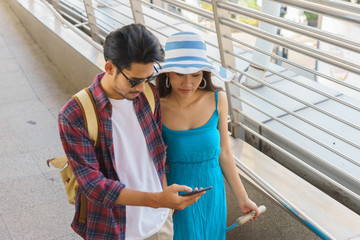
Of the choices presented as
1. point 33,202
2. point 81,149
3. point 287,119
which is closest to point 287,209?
point 287,119

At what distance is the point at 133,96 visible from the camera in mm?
1855

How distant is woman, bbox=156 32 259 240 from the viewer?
224 cm

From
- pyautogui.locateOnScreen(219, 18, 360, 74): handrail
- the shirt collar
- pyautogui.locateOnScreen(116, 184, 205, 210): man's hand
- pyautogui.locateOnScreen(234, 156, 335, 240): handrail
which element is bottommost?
pyautogui.locateOnScreen(234, 156, 335, 240): handrail

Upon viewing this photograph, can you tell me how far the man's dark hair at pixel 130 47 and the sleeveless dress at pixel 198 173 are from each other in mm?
599

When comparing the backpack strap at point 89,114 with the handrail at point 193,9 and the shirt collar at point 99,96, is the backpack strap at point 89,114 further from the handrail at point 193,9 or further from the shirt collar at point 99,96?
the handrail at point 193,9

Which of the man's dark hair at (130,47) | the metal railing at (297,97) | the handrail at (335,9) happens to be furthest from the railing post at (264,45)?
the man's dark hair at (130,47)

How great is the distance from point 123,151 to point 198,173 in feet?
1.84

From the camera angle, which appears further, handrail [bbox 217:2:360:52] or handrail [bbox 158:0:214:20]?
handrail [bbox 158:0:214:20]

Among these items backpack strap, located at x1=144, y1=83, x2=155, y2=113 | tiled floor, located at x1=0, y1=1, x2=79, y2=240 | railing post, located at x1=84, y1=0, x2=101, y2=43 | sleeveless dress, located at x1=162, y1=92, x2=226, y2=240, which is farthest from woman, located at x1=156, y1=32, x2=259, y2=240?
railing post, located at x1=84, y1=0, x2=101, y2=43

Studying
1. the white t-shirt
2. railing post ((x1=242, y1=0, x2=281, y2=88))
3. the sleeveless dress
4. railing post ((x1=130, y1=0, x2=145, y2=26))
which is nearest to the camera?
the white t-shirt

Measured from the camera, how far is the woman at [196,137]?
2.24 m

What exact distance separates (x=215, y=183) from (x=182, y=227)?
290 mm

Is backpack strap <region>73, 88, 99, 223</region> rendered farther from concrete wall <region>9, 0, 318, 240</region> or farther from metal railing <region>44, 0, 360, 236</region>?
concrete wall <region>9, 0, 318, 240</region>

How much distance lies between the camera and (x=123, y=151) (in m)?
1.92
